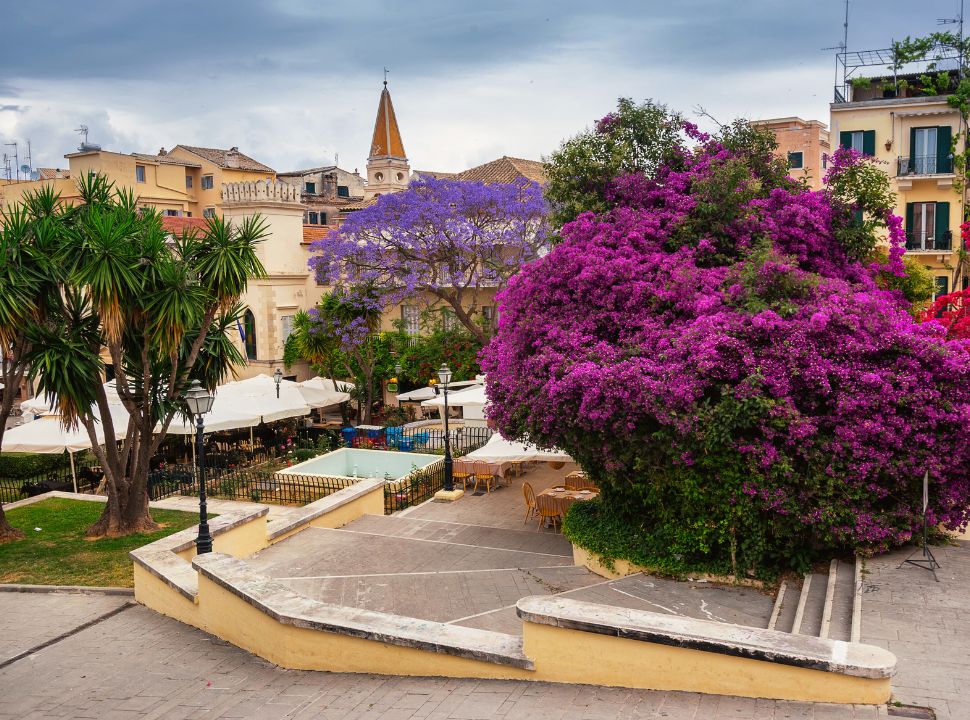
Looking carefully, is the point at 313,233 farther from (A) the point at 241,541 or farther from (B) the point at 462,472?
(A) the point at 241,541

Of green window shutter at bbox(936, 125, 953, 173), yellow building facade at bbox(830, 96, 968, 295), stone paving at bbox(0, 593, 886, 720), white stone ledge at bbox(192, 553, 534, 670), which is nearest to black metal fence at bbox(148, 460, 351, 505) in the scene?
stone paving at bbox(0, 593, 886, 720)

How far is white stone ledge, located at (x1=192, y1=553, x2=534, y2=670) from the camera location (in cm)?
804

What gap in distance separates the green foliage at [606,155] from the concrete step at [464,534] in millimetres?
5954

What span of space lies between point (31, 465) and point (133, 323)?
12055 mm

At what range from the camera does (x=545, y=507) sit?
16.7 metres

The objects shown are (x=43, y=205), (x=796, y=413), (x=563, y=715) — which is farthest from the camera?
(x=43, y=205)

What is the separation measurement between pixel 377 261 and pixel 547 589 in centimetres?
2033

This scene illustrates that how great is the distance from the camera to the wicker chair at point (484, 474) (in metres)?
20.0

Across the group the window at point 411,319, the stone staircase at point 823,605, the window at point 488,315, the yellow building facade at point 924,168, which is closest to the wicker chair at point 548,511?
the stone staircase at point 823,605

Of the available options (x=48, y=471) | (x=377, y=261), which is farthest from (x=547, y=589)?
(x=377, y=261)

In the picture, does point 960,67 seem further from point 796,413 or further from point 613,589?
point 613,589

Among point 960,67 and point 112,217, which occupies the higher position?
point 960,67

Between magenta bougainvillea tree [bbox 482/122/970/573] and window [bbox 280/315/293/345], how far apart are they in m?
26.4

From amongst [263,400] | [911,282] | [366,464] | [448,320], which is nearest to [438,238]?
[448,320]
